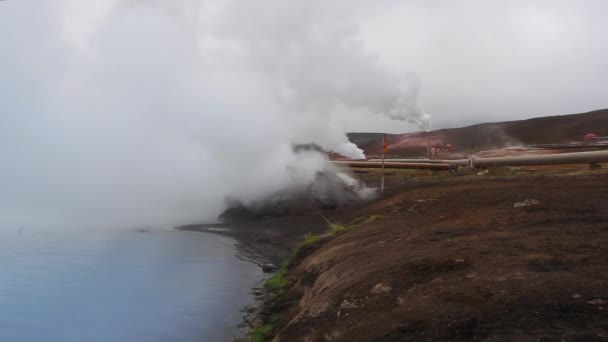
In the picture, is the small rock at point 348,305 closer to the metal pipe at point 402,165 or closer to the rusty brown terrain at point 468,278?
the rusty brown terrain at point 468,278

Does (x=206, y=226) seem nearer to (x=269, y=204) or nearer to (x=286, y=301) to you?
(x=269, y=204)

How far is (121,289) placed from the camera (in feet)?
45.2

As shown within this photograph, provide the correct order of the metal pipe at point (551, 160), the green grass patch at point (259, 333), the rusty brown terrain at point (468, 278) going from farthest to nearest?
the metal pipe at point (551, 160) → the green grass patch at point (259, 333) → the rusty brown terrain at point (468, 278)

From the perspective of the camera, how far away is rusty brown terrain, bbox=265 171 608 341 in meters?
5.85

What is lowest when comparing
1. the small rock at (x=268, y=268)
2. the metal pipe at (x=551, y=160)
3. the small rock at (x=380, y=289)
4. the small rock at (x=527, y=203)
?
the small rock at (x=268, y=268)

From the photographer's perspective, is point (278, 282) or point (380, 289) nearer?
point (380, 289)

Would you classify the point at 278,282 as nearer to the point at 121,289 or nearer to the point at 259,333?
the point at 121,289

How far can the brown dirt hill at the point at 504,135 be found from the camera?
6188cm

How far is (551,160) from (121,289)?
66.8ft

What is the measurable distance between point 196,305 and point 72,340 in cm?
307

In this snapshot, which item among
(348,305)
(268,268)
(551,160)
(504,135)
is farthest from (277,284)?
(504,135)

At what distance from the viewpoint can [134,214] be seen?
30.0 meters

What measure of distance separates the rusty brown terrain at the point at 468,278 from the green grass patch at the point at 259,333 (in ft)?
0.49

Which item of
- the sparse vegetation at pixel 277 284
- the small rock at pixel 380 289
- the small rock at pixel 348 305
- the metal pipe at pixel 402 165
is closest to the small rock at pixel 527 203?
the sparse vegetation at pixel 277 284
